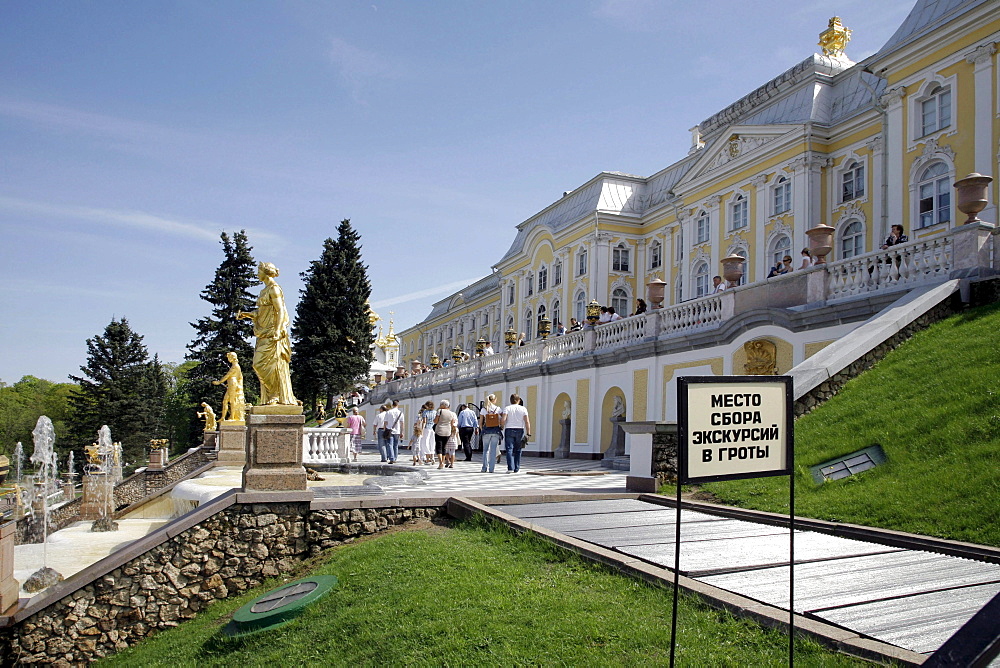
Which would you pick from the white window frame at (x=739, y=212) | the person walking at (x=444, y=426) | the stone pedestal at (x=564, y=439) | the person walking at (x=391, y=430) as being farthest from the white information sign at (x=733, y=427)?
the white window frame at (x=739, y=212)

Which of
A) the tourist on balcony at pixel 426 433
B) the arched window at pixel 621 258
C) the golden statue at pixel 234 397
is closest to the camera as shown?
the tourist on balcony at pixel 426 433

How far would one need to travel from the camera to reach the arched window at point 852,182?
2758 centimetres

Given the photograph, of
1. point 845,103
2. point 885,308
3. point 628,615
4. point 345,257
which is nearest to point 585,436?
point 885,308

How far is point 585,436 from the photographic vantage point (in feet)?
81.3

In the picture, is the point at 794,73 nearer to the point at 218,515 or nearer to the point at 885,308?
the point at 885,308

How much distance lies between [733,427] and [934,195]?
2222 centimetres

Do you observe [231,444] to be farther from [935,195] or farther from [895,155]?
[895,155]

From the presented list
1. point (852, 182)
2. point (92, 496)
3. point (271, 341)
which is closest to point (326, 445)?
point (271, 341)

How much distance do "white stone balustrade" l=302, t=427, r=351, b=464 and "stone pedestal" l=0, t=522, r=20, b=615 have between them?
32.9ft

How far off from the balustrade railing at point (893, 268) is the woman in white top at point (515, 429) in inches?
269

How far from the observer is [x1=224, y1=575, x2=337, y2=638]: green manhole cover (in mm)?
7109

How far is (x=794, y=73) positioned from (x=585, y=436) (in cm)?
1733

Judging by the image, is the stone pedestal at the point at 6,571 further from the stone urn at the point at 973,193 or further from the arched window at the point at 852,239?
the arched window at the point at 852,239

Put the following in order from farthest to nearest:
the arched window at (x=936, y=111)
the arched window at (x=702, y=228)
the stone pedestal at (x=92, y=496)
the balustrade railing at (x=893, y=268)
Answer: the arched window at (x=702, y=228), the stone pedestal at (x=92, y=496), the arched window at (x=936, y=111), the balustrade railing at (x=893, y=268)
